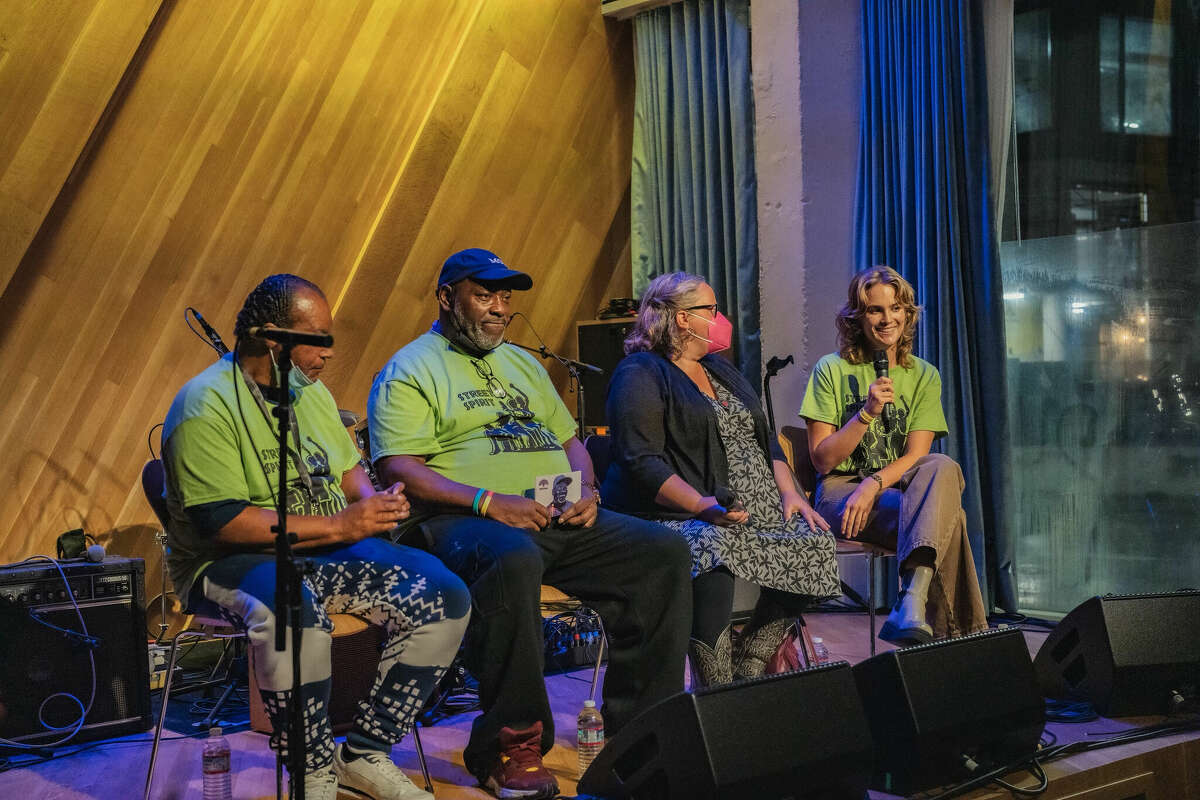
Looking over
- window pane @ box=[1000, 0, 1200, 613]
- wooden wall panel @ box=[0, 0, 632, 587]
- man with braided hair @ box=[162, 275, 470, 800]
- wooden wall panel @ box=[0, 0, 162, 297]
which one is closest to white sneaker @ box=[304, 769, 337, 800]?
man with braided hair @ box=[162, 275, 470, 800]

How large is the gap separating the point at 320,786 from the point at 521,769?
46 cm

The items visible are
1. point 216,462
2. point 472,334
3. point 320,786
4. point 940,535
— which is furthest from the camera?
point 940,535

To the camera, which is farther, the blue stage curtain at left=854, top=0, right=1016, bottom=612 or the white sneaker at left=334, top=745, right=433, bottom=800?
the blue stage curtain at left=854, top=0, right=1016, bottom=612

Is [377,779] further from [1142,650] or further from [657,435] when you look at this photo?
[1142,650]

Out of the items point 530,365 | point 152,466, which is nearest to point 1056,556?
point 530,365

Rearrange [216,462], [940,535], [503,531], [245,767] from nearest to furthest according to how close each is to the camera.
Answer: [216,462] < [503,531] < [245,767] < [940,535]

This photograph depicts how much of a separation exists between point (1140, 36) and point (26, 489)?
4.62 meters

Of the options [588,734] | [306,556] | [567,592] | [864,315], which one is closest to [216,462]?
[306,556]

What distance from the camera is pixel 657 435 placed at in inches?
128

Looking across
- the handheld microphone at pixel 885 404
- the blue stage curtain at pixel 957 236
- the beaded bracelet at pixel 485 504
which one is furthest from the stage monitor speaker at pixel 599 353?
the beaded bracelet at pixel 485 504

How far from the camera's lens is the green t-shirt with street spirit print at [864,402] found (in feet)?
12.4

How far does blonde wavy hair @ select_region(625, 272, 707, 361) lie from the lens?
3398 millimetres

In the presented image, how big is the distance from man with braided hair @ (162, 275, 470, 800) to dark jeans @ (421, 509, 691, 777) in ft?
0.38

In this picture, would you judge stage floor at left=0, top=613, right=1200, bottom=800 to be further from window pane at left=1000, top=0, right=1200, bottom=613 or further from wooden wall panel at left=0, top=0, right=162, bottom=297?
window pane at left=1000, top=0, right=1200, bottom=613
